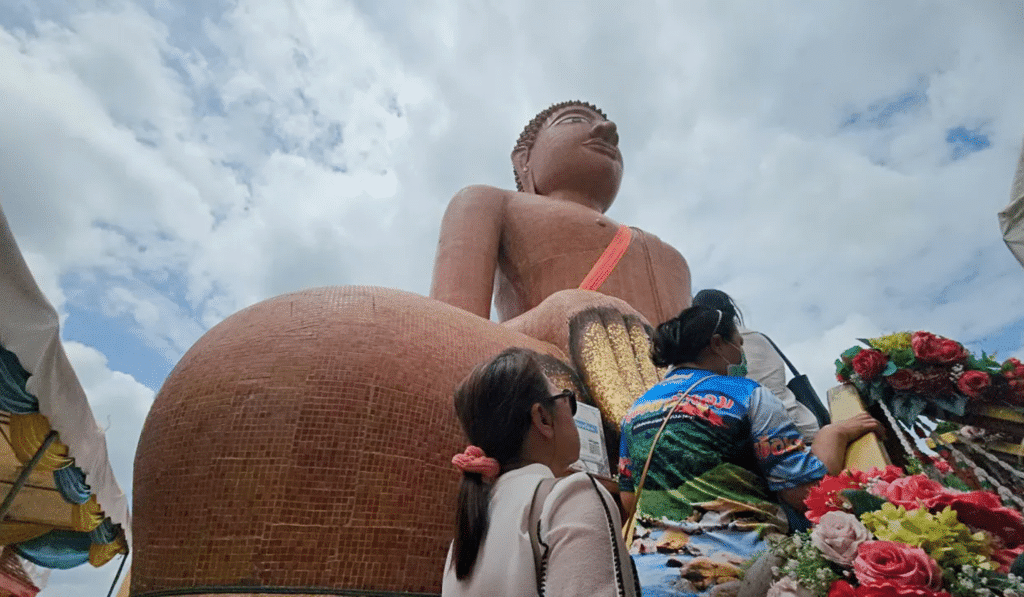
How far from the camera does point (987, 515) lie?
4.10 feet

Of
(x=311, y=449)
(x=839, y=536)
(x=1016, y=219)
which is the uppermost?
(x=1016, y=219)

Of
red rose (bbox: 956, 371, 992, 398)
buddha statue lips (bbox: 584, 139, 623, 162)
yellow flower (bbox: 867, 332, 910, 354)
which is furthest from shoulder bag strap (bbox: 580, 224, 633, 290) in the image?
red rose (bbox: 956, 371, 992, 398)

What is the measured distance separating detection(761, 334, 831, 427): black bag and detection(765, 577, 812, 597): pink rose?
5.81ft

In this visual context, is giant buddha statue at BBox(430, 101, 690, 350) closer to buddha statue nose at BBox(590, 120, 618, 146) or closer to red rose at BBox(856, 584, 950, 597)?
buddha statue nose at BBox(590, 120, 618, 146)

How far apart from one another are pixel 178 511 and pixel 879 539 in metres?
1.85

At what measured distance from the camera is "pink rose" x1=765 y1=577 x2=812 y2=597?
1.24 meters

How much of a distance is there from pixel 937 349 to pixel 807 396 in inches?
24.0

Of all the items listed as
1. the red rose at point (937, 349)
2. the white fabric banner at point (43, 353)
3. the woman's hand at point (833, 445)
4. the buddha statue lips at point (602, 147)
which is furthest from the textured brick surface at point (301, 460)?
the buddha statue lips at point (602, 147)

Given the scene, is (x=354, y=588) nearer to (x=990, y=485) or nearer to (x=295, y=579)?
(x=295, y=579)

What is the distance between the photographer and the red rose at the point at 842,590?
1.18 meters

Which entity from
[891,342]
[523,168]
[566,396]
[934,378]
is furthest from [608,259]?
[566,396]

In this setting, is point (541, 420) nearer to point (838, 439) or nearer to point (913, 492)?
point (913, 492)

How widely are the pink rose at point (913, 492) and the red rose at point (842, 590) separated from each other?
23 cm

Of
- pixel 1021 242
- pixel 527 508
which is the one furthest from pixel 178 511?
pixel 1021 242
